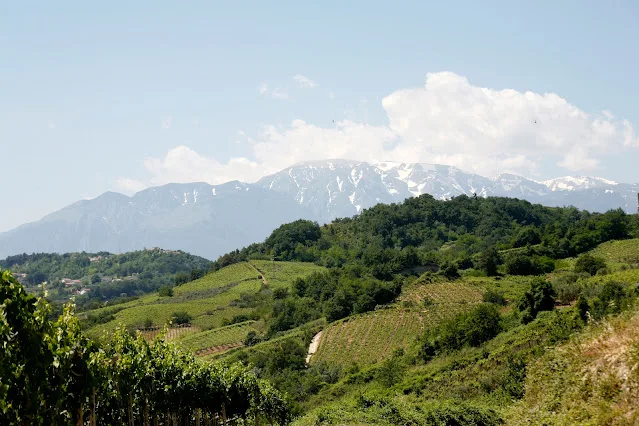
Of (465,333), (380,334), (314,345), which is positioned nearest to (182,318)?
(314,345)

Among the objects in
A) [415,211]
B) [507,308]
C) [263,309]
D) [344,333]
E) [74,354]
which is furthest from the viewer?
[415,211]

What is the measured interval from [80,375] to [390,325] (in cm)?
6665

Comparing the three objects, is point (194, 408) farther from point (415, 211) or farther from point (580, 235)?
point (415, 211)

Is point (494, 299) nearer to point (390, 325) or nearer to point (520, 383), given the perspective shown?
point (390, 325)

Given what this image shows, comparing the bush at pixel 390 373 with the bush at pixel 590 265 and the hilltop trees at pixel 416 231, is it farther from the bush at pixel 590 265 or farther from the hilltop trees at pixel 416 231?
the hilltop trees at pixel 416 231

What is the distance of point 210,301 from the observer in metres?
117

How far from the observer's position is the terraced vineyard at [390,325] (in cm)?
6631

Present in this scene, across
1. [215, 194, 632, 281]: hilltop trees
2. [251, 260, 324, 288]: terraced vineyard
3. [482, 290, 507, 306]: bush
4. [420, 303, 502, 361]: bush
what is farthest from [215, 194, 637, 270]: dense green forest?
[420, 303, 502, 361]: bush

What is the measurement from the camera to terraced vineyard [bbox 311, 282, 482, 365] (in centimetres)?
6631

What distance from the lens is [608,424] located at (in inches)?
500

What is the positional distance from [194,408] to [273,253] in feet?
484

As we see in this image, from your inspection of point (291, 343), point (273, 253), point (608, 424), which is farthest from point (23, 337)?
point (273, 253)

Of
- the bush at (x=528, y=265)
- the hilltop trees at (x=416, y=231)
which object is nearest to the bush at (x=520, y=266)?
the bush at (x=528, y=265)

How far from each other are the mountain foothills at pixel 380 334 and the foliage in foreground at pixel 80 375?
0.16 ft
